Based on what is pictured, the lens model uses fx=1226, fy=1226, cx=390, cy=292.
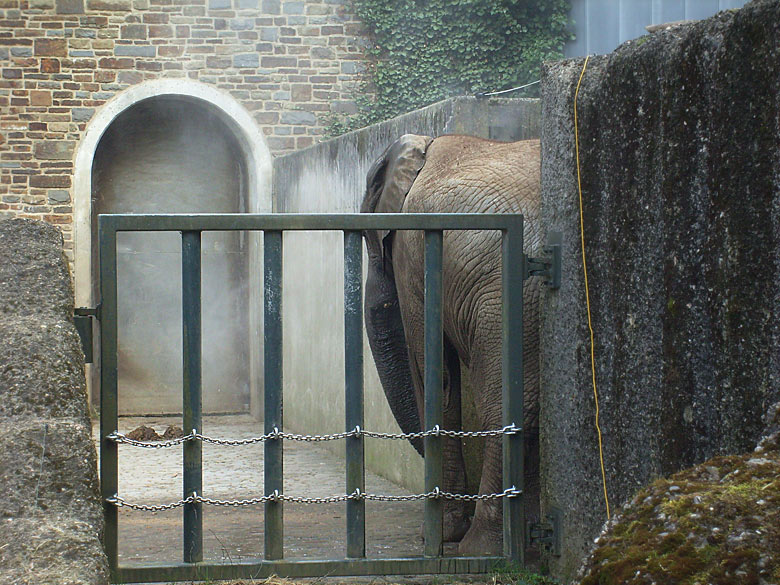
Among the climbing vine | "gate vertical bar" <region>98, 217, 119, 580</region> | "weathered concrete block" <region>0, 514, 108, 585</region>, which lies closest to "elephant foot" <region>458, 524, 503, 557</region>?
"gate vertical bar" <region>98, 217, 119, 580</region>

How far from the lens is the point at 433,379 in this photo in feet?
13.1

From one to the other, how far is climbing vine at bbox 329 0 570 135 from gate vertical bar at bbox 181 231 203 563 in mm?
9679

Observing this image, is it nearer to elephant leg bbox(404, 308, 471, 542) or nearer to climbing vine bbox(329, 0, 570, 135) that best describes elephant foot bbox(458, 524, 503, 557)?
elephant leg bbox(404, 308, 471, 542)

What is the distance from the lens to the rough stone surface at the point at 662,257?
2.61 metres

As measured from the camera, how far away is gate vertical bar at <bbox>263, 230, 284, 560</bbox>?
3.95m

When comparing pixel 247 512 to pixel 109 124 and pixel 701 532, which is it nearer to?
pixel 701 532

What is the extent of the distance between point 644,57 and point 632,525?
1808 millimetres

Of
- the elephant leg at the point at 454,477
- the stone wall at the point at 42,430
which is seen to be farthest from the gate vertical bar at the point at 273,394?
the elephant leg at the point at 454,477

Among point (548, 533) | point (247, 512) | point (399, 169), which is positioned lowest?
point (247, 512)

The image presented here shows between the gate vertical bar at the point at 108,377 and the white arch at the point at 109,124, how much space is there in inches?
342

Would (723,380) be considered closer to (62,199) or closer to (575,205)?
(575,205)

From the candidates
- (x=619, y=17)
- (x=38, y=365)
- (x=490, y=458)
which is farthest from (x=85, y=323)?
(x=619, y=17)

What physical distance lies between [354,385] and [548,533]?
78cm

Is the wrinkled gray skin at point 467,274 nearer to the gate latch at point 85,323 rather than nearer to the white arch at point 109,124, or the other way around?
the gate latch at point 85,323
